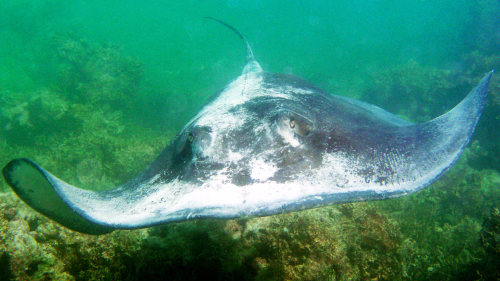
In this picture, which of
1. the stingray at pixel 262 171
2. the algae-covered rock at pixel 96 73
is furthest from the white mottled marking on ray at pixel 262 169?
the algae-covered rock at pixel 96 73

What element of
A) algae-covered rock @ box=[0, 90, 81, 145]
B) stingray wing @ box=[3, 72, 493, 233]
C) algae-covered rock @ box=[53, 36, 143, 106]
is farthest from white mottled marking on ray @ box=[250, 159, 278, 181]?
algae-covered rock @ box=[53, 36, 143, 106]

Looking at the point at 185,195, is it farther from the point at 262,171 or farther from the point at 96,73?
the point at 96,73

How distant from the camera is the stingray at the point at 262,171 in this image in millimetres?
1649

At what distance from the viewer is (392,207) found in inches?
210

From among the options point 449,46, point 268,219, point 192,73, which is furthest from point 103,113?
point 449,46

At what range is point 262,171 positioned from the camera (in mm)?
1862

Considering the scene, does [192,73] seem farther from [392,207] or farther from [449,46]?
[449,46]

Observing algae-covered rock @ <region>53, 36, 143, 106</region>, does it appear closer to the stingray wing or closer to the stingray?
the stingray wing

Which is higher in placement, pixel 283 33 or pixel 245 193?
pixel 283 33

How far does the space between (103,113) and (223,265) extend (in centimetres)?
1186

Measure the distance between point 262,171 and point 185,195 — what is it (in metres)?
0.64

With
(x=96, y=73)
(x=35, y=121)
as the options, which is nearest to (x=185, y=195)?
(x=35, y=121)

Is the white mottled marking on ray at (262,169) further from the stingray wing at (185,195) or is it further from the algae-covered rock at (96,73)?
the algae-covered rock at (96,73)

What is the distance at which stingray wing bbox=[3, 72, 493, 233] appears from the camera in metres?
1.57
